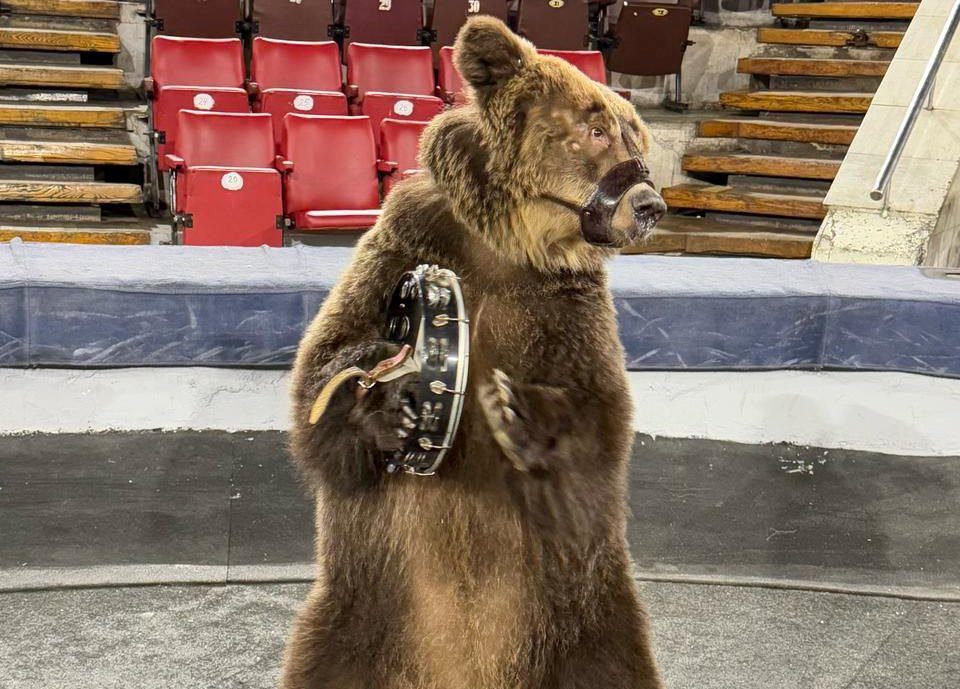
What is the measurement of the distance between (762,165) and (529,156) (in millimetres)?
8107

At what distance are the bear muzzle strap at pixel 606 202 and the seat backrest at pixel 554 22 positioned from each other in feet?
27.3

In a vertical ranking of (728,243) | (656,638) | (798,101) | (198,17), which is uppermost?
(198,17)

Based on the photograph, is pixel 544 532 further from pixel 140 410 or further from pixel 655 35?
pixel 655 35

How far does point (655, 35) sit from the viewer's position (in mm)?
10461

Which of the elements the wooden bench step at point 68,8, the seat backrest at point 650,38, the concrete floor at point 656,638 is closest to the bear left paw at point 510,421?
the concrete floor at point 656,638

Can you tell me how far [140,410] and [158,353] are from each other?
0.73ft

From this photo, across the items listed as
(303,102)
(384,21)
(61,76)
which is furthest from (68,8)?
(303,102)

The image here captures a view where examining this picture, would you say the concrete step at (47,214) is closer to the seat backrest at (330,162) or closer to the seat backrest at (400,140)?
the seat backrest at (330,162)

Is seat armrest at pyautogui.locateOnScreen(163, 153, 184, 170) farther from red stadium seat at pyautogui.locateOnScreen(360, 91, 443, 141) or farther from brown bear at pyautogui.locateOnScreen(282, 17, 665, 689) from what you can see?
brown bear at pyautogui.locateOnScreen(282, 17, 665, 689)

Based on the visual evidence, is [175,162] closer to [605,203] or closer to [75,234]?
[75,234]

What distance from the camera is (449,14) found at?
1019 cm

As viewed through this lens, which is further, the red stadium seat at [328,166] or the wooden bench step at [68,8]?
the wooden bench step at [68,8]

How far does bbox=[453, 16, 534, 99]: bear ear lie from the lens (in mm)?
2039

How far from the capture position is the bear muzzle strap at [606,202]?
1.97m
